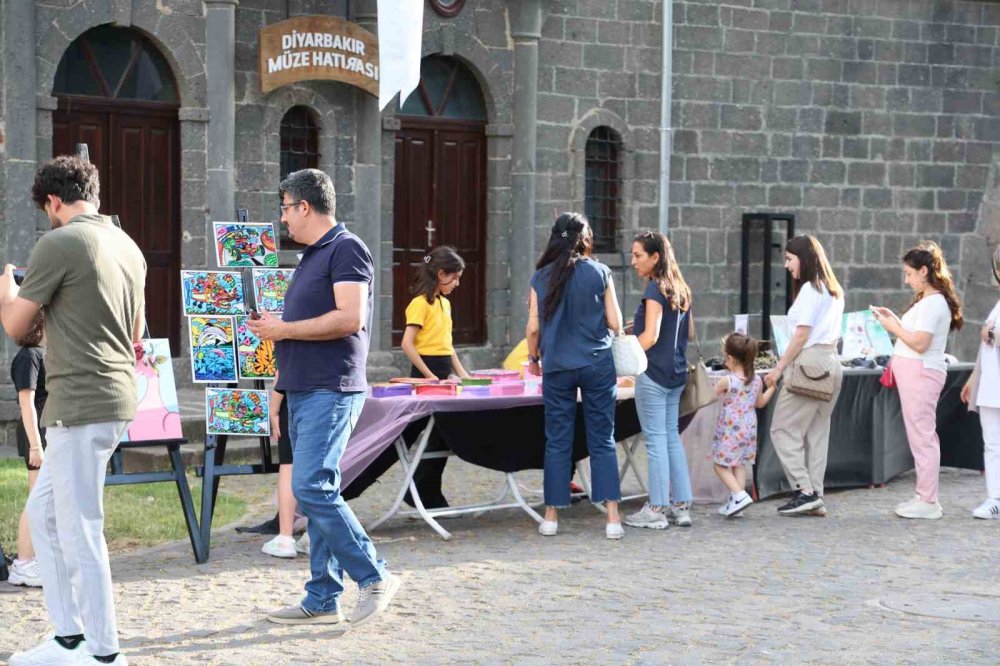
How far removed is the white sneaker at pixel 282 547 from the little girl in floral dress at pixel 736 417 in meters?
2.71

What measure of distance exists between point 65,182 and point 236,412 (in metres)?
2.60

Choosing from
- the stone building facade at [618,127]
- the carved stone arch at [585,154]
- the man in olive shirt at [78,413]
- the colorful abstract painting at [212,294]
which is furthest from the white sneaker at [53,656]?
the carved stone arch at [585,154]

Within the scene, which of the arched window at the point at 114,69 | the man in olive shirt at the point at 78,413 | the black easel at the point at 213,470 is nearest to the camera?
the man in olive shirt at the point at 78,413

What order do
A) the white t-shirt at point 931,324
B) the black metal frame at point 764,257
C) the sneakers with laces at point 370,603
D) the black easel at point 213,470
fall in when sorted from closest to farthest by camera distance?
the sneakers with laces at point 370,603 → the black easel at point 213,470 → the white t-shirt at point 931,324 → the black metal frame at point 764,257

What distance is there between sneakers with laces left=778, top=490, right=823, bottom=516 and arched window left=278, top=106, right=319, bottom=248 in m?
6.66

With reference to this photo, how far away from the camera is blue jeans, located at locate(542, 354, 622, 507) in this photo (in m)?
8.46

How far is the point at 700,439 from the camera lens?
1005 centimetres

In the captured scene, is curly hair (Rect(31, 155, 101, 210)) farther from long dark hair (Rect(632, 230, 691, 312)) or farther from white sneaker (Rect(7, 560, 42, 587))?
long dark hair (Rect(632, 230, 691, 312))

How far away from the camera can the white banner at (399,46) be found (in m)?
13.0

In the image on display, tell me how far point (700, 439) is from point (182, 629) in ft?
14.6

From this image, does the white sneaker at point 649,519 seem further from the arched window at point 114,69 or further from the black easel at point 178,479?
the arched window at point 114,69

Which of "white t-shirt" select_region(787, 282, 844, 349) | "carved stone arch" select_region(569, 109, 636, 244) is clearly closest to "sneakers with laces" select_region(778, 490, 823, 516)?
"white t-shirt" select_region(787, 282, 844, 349)

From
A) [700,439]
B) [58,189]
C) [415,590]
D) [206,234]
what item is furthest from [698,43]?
[58,189]

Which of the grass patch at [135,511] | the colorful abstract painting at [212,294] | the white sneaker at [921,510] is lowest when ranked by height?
the grass patch at [135,511]
